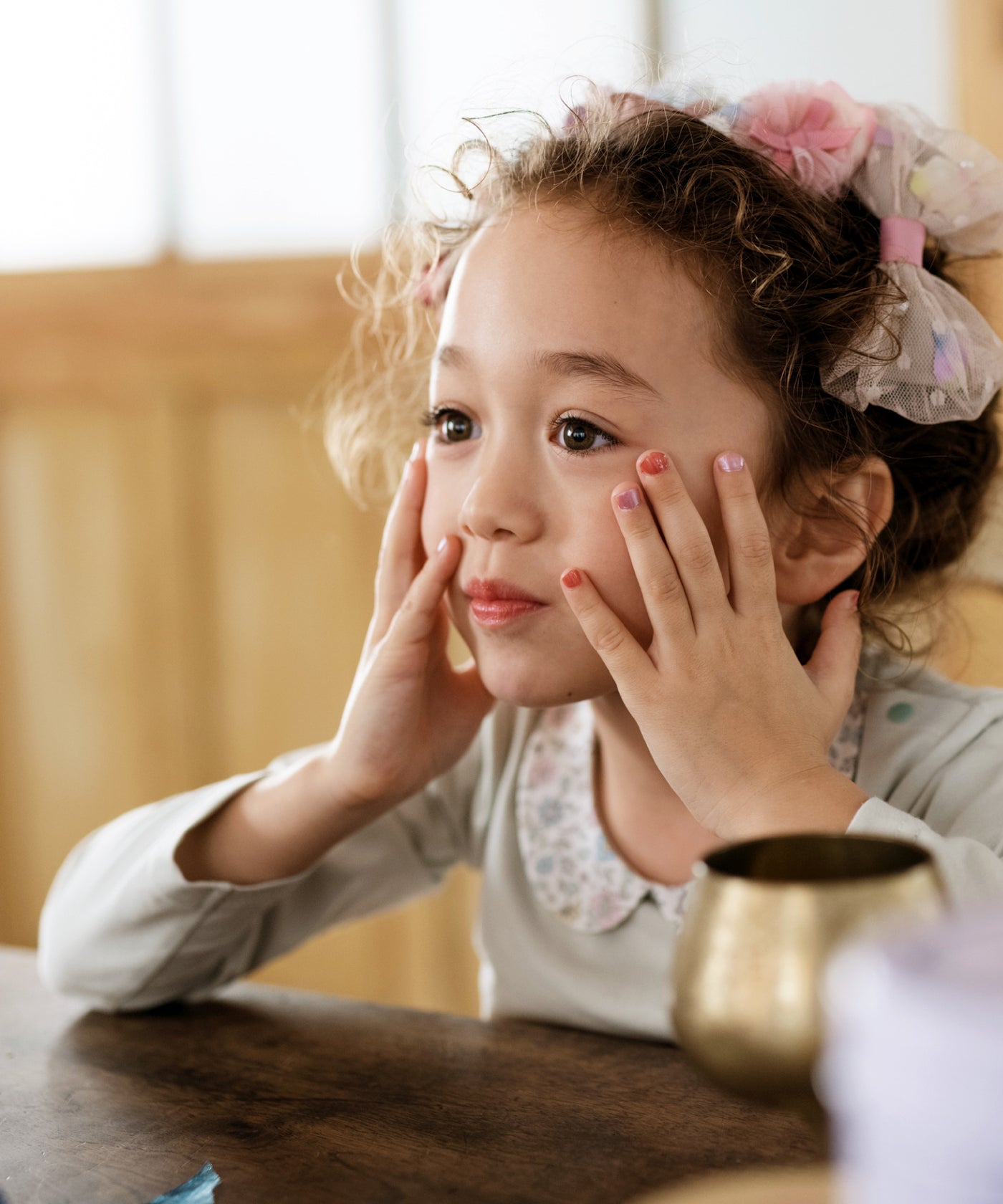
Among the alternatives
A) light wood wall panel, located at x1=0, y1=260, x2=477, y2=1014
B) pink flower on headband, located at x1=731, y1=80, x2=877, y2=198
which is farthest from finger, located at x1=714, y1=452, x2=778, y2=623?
light wood wall panel, located at x1=0, y1=260, x2=477, y2=1014

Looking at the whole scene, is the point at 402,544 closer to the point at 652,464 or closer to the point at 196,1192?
the point at 652,464

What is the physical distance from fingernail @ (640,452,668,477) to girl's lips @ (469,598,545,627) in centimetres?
12

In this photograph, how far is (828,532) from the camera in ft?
3.14

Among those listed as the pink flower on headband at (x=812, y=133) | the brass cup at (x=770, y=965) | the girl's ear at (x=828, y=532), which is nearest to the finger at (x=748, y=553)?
the girl's ear at (x=828, y=532)

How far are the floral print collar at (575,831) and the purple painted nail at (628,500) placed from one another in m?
0.28

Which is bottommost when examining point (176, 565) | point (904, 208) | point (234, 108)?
point (176, 565)

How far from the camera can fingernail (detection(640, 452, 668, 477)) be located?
815 mm

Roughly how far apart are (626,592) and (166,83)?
1.86m

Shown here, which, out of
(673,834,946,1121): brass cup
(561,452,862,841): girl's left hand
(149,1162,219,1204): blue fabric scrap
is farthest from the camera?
(561,452,862,841): girl's left hand

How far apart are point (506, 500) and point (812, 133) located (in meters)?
0.35

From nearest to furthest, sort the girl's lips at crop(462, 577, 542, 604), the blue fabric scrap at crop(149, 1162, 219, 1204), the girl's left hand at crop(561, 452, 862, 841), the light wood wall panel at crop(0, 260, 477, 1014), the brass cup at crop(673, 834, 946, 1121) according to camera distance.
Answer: the brass cup at crop(673, 834, 946, 1121)
the blue fabric scrap at crop(149, 1162, 219, 1204)
the girl's left hand at crop(561, 452, 862, 841)
the girl's lips at crop(462, 577, 542, 604)
the light wood wall panel at crop(0, 260, 477, 1014)

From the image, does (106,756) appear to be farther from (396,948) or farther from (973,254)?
(973,254)

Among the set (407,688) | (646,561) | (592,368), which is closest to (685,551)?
(646,561)

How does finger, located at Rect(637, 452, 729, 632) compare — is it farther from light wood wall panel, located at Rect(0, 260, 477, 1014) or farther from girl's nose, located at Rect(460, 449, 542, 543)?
light wood wall panel, located at Rect(0, 260, 477, 1014)
